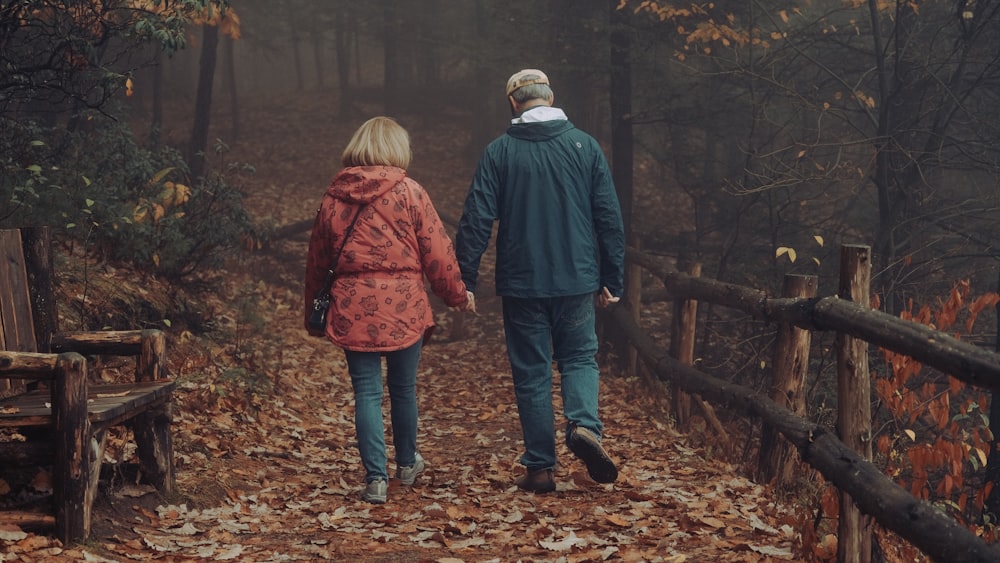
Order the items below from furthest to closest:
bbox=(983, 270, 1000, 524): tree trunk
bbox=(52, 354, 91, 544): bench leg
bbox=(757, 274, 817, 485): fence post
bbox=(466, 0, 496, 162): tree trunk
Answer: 1. bbox=(466, 0, 496, 162): tree trunk
2. bbox=(983, 270, 1000, 524): tree trunk
3. bbox=(757, 274, 817, 485): fence post
4. bbox=(52, 354, 91, 544): bench leg

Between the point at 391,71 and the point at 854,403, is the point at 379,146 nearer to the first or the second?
the point at 854,403

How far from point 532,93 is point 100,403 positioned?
3.05 metres

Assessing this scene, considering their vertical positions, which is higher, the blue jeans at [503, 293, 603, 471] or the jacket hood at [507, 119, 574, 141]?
the jacket hood at [507, 119, 574, 141]

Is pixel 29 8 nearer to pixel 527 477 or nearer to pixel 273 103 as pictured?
pixel 527 477

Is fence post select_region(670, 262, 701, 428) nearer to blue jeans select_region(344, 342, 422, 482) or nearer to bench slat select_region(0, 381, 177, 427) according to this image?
blue jeans select_region(344, 342, 422, 482)

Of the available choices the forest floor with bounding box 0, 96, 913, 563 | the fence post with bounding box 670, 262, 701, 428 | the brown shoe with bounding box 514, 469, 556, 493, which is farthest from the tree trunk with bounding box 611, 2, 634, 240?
the brown shoe with bounding box 514, 469, 556, 493

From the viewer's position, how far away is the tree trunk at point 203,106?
17938 mm

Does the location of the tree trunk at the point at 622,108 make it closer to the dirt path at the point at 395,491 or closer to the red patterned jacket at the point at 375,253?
the dirt path at the point at 395,491

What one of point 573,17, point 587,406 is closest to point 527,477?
point 587,406

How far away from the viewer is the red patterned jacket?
5.70 m

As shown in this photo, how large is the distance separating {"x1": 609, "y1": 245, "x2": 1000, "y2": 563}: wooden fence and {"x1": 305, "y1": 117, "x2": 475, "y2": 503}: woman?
2.07 meters

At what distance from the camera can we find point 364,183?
18.7ft

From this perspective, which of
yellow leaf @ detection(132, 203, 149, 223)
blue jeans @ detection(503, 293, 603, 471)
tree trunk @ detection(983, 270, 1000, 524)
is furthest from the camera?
yellow leaf @ detection(132, 203, 149, 223)

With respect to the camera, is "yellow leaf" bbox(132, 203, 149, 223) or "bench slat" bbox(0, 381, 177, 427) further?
"yellow leaf" bbox(132, 203, 149, 223)
